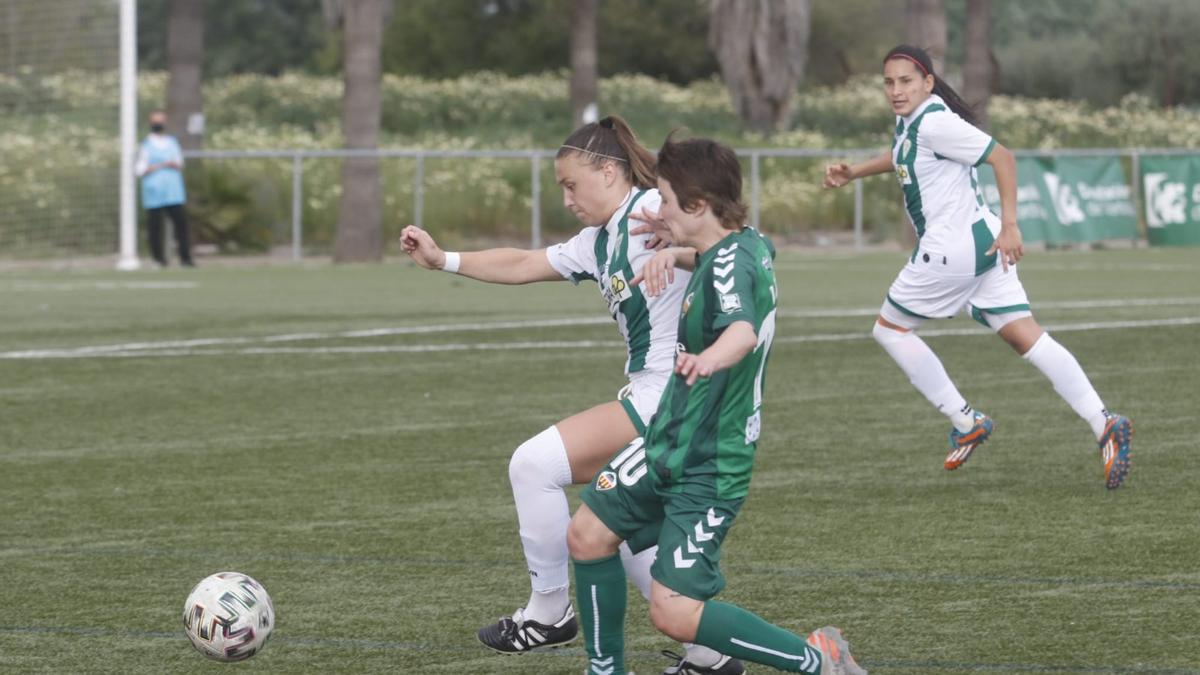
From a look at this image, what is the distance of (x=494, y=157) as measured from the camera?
34.8 meters

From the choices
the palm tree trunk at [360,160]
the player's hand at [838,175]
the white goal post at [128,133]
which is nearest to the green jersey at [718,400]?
the player's hand at [838,175]

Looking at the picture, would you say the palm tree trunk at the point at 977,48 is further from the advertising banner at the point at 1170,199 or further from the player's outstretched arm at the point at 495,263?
the player's outstretched arm at the point at 495,263

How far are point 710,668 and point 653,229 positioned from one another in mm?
1222

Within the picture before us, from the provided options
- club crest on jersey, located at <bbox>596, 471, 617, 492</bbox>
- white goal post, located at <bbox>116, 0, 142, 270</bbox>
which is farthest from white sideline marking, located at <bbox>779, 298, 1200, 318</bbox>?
club crest on jersey, located at <bbox>596, 471, 617, 492</bbox>

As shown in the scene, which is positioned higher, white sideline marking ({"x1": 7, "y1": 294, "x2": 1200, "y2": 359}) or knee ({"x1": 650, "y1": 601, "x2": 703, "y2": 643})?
knee ({"x1": 650, "y1": 601, "x2": 703, "y2": 643})

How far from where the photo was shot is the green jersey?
5.16 metres

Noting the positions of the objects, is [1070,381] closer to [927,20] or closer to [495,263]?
[495,263]

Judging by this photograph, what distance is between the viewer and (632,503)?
5348 mm

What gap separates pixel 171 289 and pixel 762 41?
24.3 meters

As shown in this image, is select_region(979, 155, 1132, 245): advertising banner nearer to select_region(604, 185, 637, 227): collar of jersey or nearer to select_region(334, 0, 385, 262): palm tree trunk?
select_region(334, 0, 385, 262): palm tree trunk

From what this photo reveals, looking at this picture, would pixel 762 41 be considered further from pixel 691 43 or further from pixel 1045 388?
pixel 1045 388

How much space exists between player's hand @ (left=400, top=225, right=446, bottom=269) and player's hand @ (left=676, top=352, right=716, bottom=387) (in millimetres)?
1668

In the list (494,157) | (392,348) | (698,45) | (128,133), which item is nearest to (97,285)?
(128,133)

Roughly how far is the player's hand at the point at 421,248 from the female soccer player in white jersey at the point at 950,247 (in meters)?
3.45
